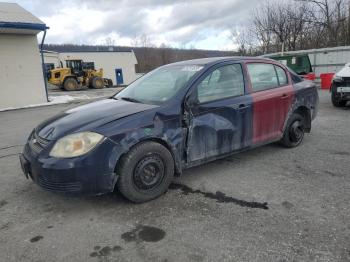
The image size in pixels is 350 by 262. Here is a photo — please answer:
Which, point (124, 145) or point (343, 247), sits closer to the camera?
point (343, 247)

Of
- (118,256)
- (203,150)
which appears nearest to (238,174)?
(203,150)

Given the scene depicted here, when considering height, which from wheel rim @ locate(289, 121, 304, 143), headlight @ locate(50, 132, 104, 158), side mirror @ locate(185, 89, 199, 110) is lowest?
wheel rim @ locate(289, 121, 304, 143)

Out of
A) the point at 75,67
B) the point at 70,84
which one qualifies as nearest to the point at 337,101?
Answer: the point at 70,84

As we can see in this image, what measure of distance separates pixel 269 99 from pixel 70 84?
23579mm

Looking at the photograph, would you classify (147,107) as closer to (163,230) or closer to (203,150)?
(203,150)

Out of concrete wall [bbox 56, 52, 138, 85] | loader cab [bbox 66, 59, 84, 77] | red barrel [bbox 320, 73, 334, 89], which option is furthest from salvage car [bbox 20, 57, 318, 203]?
concrete wall [bbox 56, 52, 138, 85]

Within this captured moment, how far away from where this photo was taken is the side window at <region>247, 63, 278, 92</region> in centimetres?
461

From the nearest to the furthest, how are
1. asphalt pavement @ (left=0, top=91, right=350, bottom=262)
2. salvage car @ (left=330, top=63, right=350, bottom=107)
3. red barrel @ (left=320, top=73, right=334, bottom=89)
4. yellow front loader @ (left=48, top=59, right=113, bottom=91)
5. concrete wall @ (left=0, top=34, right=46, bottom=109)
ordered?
1. asphalt pavement @ (left=0, top=91, right=350, bottom=262)
2. salvage car @ (left=330, top=63, right=350, bottom=107)
3. concrete wall @ (left=0, top=34, right=46, bottom=109)
4. red barrel @ (left=320, top=73, right=334, bottom=89)
5. yellow front loader @ (left=48, top=59, right=113, bottom=91)

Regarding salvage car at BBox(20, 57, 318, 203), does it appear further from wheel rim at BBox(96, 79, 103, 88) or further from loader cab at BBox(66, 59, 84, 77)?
loader cab at BBox(66, 59, 84, 77)

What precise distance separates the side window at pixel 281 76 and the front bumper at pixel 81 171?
295 centimetres

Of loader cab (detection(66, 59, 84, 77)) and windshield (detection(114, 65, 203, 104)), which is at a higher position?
loader cab (detection(66, 59, 84, 77))

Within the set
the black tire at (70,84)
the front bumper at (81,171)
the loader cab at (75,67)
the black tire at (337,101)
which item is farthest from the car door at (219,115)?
the loader cab at (75,67)

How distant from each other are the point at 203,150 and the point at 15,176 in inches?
106

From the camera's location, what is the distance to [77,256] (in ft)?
8.80
